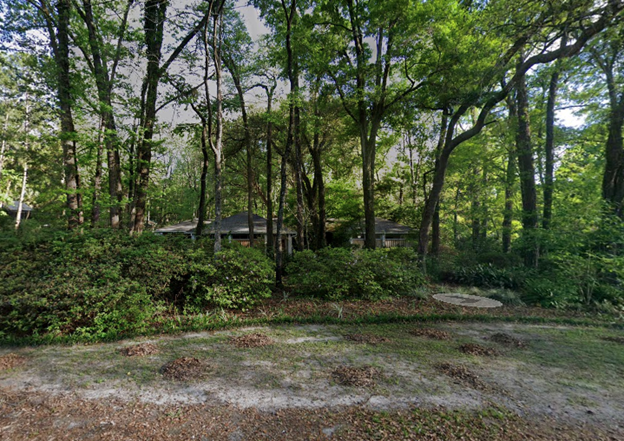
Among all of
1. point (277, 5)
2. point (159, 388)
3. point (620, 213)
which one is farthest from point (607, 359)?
point (277, 5)

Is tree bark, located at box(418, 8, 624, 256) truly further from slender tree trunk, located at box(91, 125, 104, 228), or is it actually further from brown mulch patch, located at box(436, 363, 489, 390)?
slender tree trunk, located at box(91, 125, 104, 228)

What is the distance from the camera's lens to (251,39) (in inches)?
469

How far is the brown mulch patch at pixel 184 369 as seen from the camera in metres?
3.39

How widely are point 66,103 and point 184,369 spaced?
8949 millimetres

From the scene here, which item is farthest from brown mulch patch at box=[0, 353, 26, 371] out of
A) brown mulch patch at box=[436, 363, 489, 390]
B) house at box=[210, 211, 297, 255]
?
house at box=[210, 211, 297, 255]

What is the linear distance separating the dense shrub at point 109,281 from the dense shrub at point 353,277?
132 cm

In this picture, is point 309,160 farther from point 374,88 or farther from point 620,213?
point 620,213

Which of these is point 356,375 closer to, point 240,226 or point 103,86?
point 103,86

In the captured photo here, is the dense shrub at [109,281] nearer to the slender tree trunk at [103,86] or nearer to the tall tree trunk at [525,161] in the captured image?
the slender tree trunk at [103,86]

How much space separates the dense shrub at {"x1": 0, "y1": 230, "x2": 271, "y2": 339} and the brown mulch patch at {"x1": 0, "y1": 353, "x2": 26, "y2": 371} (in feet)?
1.97

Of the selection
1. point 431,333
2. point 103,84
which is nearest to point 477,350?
point 431,333

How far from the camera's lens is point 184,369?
353 centimetres

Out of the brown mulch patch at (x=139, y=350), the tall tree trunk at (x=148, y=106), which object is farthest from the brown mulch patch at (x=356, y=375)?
the tall tree trunk at (x=148, y=106)

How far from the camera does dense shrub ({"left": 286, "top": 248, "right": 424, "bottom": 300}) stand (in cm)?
736
